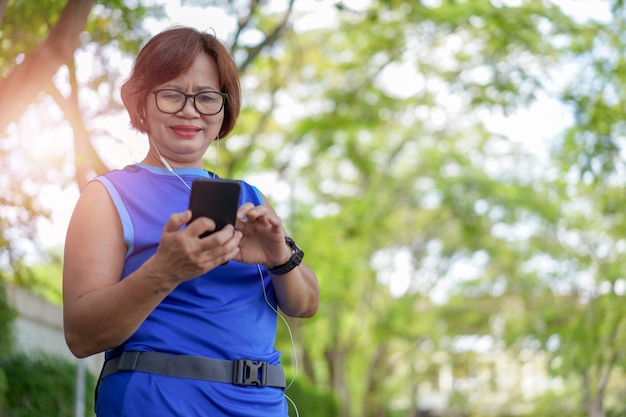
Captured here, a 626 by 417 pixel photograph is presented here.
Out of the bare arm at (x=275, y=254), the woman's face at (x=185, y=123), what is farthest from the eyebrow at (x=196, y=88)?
the bare arm at (x=275, y=254)

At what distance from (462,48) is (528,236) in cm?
664

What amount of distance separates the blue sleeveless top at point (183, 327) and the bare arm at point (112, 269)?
0.13ft

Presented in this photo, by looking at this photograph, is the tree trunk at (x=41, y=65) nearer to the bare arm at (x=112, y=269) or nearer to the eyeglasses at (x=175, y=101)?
the eyeglasses at (x=175, y=101)

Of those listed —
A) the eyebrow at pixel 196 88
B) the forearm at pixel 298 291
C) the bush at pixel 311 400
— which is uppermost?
the eyebrow at pixel 196 88

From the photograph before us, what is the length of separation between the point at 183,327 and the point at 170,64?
56cm

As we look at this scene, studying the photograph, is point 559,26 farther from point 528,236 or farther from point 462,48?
point 528,236

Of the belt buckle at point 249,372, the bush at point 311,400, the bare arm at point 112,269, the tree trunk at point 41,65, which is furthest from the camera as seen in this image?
the bush at point 311,400

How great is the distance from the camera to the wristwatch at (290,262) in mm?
2020

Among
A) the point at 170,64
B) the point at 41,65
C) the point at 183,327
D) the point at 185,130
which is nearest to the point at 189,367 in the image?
the point at 183,327

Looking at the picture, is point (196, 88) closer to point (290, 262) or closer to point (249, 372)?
point (290, 262)

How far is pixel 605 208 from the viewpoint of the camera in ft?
42.8

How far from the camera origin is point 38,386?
8219 mm

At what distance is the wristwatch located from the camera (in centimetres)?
202

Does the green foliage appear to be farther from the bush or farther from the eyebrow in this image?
the eyebrow
